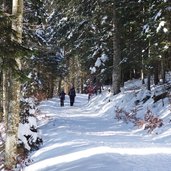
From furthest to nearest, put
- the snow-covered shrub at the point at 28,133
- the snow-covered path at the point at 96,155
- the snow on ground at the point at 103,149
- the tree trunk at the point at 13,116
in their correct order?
the snow-covered shrub at the point at 28,133 → the tree trunk at the point at 13,116 → the snow on ground at the point at 103,149 → the snow-covered path at the point at 96,155

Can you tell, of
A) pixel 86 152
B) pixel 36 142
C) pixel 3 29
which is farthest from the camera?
pixel 36 142

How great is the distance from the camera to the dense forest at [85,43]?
11.3 meters

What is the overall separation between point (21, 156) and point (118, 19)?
647 inches

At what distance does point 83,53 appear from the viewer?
33281 millimetres

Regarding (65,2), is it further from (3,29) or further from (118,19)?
(3,29)

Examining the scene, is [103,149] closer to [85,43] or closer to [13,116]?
[13,116]

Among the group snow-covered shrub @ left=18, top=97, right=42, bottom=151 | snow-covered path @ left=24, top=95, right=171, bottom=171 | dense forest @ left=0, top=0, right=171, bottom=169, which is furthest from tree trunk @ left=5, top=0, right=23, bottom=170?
snow-covered shrub @ left=18, top=97, right=42, bottom=151

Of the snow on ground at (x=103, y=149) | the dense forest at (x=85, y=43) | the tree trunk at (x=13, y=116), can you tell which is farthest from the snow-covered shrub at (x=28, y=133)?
the tree trunk at (x=13, y=116)

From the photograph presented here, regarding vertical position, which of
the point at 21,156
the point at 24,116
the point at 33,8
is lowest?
the point at 21,156

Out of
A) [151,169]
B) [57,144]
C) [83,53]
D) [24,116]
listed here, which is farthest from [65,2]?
[151,169]

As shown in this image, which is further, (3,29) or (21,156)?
(21,156)

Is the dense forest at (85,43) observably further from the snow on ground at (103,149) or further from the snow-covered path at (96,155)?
the snow on ground at (103,149)

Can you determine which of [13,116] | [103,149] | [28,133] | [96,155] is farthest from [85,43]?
[96,155]

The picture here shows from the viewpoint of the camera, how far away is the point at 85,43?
3078 cm
